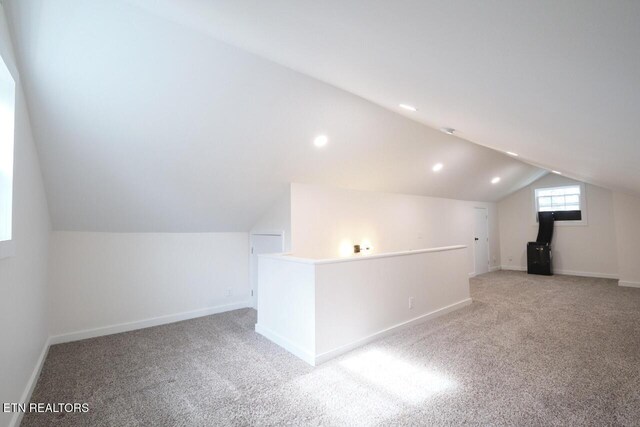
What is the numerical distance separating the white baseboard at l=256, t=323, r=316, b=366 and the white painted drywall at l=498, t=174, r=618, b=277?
7991mm

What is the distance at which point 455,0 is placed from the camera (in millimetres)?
911

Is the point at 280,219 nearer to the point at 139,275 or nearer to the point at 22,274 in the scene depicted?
the point at 139,275

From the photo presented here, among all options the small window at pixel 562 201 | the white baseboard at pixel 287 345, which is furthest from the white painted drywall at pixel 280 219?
the small window at pixel 562 201

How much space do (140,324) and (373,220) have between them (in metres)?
4.06

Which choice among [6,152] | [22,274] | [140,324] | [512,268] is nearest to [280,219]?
[140,324]

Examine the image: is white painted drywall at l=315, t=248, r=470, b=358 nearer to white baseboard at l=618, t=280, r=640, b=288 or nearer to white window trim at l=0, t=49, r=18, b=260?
white window trim at l=0, t=49, r=18, b=260

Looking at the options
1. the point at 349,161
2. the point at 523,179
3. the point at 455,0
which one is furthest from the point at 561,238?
the point at 455,0

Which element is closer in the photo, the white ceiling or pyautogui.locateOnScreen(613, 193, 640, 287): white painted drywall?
the white ceiling

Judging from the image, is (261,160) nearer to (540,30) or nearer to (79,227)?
(79,227)

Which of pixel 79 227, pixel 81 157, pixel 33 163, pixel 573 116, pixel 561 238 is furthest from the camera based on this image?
pixel 561 238

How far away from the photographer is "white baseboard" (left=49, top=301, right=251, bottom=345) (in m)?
3.58

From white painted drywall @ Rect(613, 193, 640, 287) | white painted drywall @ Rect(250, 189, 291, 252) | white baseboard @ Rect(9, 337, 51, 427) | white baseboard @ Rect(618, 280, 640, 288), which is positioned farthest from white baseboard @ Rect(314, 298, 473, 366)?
white painted drywall @ Rect(613, 193, 640, 287)

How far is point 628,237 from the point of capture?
20.6 feet

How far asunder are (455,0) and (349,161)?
350 cm
